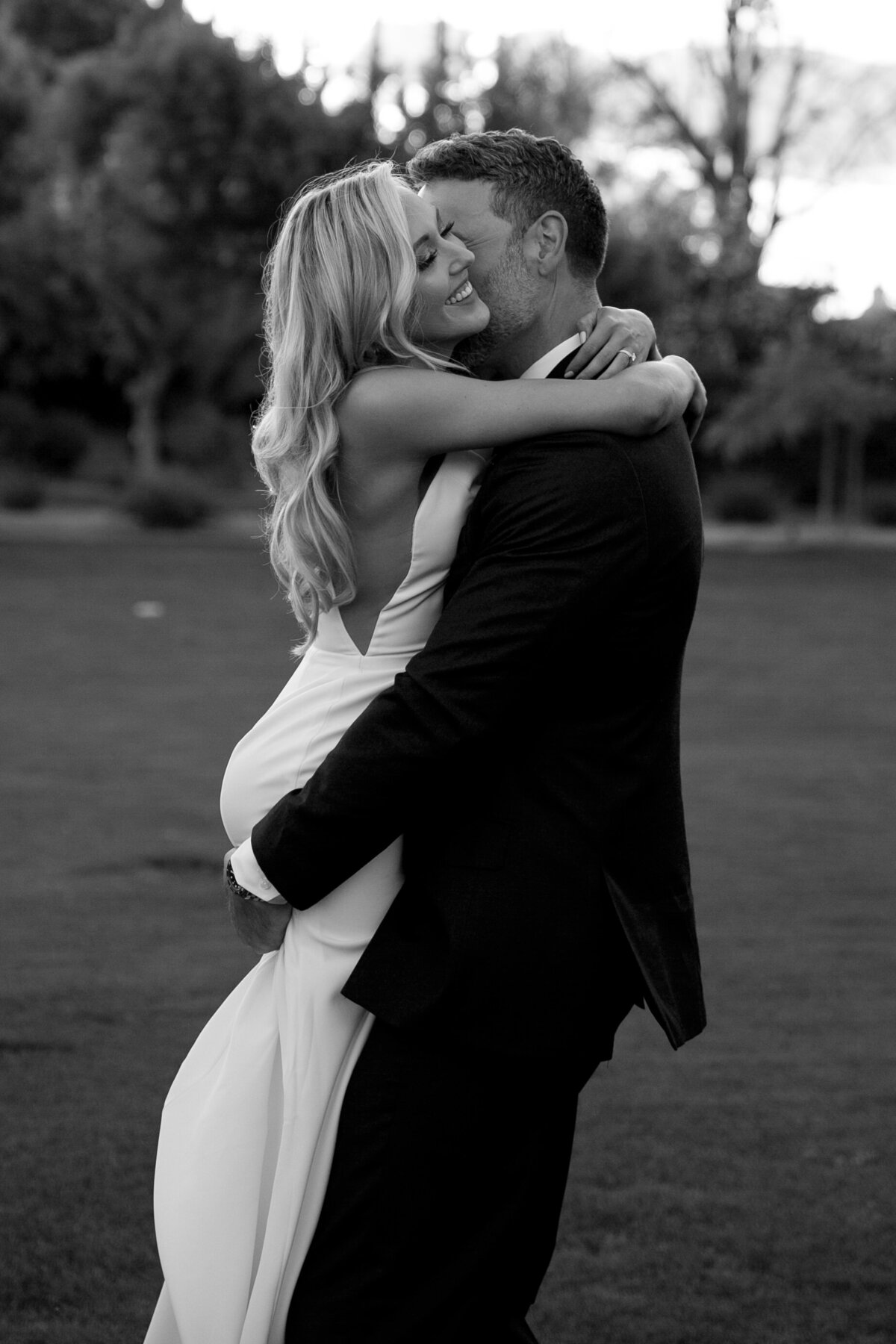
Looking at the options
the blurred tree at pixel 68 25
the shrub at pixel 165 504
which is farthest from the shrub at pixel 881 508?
the blurred tree at pixel 68 25

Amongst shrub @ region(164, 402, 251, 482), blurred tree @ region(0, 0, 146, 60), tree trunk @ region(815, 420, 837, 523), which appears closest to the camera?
tree trunk @ region(815, 420, 837, 523)

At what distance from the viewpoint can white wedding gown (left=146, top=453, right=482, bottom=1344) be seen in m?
2.46

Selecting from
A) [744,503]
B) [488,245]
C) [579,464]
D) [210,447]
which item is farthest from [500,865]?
[210,447]

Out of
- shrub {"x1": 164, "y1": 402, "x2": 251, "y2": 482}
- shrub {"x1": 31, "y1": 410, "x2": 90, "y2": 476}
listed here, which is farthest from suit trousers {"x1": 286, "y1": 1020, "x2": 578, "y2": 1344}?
shrub {"x1": 164, "y1": 402, "x2": 251, "y2": 482}

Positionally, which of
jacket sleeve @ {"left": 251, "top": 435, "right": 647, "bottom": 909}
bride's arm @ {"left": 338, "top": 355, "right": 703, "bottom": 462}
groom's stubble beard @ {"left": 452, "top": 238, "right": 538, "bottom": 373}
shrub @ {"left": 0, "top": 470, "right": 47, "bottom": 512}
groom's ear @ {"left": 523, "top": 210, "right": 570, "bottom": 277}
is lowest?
shrub @ {"left": 0, "top": 470, "right": 47, "bottom": 512}

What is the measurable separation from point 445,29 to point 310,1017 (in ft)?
115

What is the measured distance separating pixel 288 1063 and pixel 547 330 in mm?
1286

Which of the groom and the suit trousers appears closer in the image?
Answer: the groom

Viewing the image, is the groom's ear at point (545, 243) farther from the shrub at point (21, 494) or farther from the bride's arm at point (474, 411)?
the shrub at point (21, 494)

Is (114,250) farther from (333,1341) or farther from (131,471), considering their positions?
(333,1341)

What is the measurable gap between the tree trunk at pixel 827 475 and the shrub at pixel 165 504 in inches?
543

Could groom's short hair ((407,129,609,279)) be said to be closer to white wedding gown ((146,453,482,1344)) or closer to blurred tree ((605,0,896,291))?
white wedding gown ((146,453,482,1344))

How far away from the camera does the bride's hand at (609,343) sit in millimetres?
2623

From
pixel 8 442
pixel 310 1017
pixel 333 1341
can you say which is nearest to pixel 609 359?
pixel 310 1017
